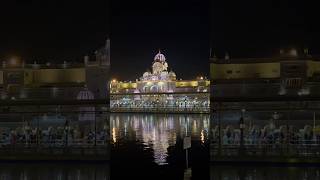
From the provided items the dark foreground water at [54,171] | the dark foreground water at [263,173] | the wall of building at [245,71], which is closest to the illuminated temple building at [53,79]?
the dark foreground water at [54,171]

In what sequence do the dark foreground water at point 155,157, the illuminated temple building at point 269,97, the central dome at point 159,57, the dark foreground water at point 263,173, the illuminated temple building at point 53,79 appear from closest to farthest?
the dark foreground water at point 263,173
the dark foreground water at point 155,157
the illuminated temple building at point 269,97
the illuminated temple building at point 53,79
the central dome at point 159,57

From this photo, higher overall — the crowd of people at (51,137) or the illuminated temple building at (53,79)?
the illuminated temple building at (53,79)

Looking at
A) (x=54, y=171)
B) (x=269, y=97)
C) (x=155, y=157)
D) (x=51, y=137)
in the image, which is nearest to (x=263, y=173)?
(x=269, y=97)

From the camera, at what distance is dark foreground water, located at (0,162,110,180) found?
880 cm

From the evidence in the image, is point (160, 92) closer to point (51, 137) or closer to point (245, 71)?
point (51, 137)

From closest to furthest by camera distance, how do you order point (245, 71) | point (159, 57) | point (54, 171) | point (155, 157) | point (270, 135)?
1. point (54, 171)
2. point (155, 157)
3. point (245, 71)
4. point (270, 135)
5. point (159, 57)

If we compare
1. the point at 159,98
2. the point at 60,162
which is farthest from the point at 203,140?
the point at 159,98

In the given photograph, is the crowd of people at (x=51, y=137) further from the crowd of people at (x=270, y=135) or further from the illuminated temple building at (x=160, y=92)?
the illuminated temple building at (x=160, y=92)

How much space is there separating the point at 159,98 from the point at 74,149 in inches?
1378

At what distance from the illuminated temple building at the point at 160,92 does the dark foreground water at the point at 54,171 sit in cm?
3016

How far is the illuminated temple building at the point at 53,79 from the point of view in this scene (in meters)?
11.3

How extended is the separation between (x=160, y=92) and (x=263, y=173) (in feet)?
130

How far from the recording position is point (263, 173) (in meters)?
9.23

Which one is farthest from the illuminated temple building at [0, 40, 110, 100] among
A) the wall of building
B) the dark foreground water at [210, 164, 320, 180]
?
the dark foreground water at [210, 164, 320, 180]
